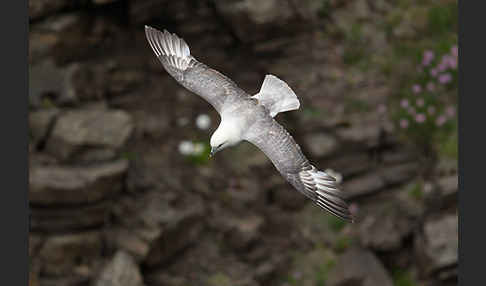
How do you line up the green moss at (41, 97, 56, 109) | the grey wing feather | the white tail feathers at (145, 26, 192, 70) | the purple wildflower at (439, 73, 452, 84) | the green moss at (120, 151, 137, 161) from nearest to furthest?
the grey wing feather
the white tail feathers at (145, 26, 192, 70)
the green moss at (41, 97, 56, 109)
the green moss at (120, 151, 137, 161)
the purple wildflower at (439, 73, 452, 84)

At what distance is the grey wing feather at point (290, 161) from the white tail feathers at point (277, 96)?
8.1 inches

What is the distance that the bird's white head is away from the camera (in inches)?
177

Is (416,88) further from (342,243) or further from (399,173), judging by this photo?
(342,243)

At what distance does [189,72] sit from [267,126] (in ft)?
3.01

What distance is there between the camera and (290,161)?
5051mm

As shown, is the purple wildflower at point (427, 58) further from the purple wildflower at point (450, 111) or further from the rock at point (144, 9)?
the rock at point (144, 9)

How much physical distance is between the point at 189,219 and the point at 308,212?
5.39 feet

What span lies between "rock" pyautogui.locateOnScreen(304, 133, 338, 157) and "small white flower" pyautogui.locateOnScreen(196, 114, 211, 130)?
4.21ft

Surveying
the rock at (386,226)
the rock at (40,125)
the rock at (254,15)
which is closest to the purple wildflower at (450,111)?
the rock at (386,226)

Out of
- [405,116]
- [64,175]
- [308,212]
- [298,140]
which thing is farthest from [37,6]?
[405,116]

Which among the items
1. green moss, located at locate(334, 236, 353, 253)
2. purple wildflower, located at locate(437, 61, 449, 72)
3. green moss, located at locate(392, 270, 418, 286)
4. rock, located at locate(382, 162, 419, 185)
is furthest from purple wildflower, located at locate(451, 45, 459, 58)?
green moss, located at locate(392, 270, 418, 286)

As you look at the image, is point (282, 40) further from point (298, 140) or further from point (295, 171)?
point (295, 171)

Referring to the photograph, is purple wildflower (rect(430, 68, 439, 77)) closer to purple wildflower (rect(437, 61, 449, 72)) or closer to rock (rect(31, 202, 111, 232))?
purple wildflower (rect(437, 61, 449, 72))

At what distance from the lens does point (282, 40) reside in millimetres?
8625
